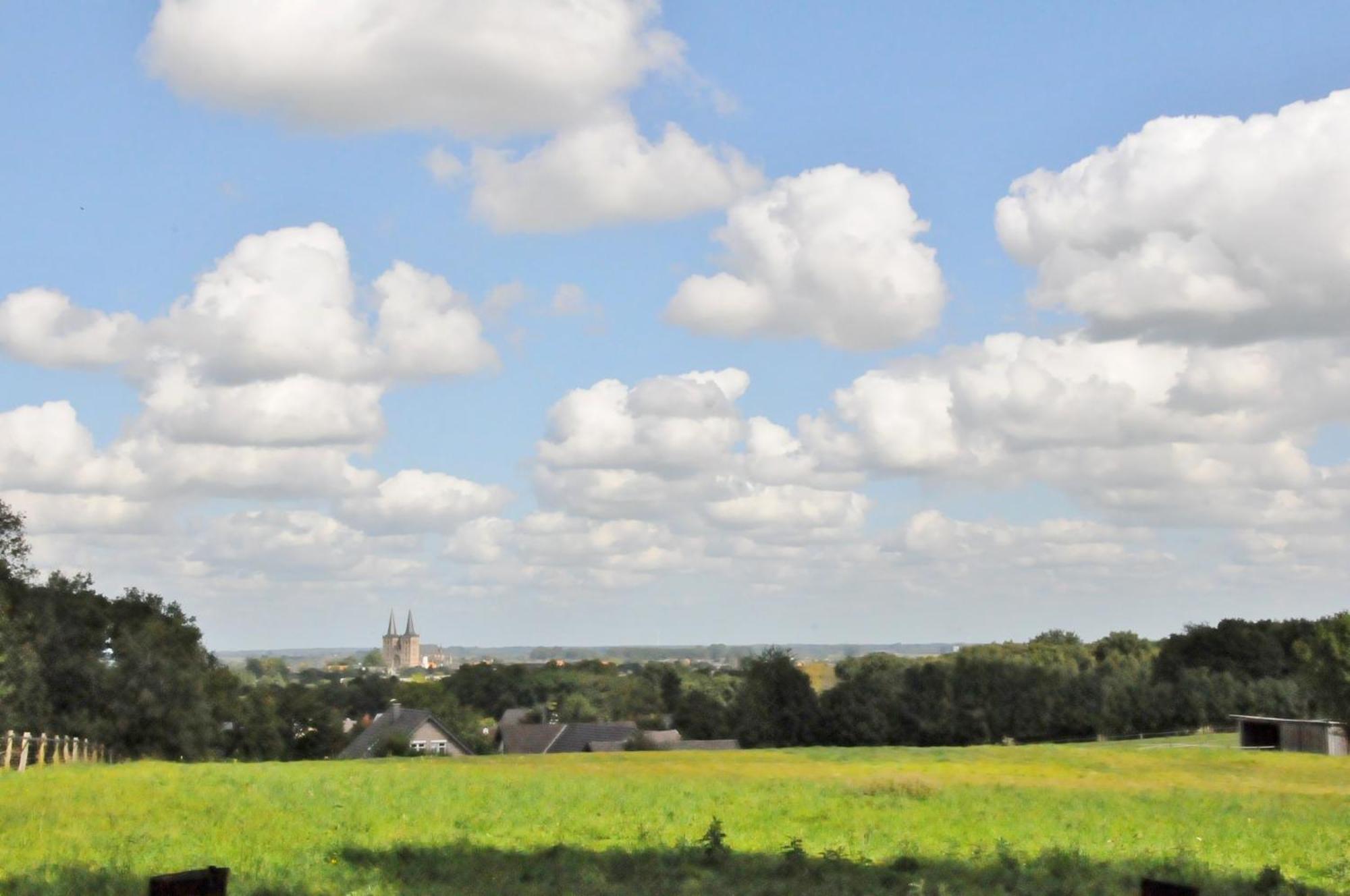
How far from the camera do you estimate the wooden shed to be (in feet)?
Result: 277

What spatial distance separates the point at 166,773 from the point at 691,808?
1722cm

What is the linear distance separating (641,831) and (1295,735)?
72.4m

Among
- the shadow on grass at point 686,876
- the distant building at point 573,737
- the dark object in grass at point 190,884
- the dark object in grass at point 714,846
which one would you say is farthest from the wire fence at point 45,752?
the distant building at point 573,737

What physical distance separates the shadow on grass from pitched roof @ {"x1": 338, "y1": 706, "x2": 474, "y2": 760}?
8771 cm

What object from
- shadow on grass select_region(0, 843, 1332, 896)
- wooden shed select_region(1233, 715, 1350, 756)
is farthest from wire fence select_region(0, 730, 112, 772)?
wooden shed select_region(1233, 715, 1350, 756)

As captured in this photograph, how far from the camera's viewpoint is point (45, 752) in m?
59.3

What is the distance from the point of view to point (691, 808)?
3447 centimetres

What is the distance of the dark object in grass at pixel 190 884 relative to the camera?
9656 mm

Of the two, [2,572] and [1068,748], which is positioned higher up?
[2,572]

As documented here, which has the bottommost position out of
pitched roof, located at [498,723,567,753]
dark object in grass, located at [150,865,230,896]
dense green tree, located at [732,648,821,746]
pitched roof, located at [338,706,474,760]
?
pitched roof, located at [498,723,567,753]

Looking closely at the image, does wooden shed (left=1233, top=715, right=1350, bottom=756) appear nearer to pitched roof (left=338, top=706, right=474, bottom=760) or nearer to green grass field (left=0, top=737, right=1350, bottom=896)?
green grass field (left=0, top=737, right=1350, bottom=896)

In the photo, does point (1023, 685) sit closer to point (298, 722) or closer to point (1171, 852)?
point (298, 722)

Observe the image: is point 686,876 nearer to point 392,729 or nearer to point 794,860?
point 794,860

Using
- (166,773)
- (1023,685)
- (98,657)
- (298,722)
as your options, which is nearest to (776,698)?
(1023,685)
